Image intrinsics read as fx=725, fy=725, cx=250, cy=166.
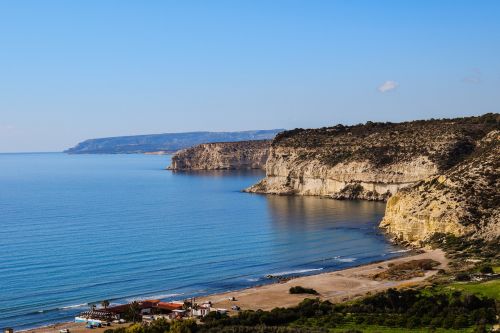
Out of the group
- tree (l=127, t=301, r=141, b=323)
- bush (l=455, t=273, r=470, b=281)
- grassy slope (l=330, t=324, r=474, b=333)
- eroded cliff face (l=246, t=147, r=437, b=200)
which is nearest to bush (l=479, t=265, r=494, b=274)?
bush (l=455, t=273, r=470, b=281)

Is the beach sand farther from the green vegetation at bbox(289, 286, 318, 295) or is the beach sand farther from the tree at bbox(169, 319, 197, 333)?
the tree at bbox(169, 319, 197, 333)

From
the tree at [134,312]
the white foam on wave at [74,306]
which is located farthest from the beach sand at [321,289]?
the white foam on wave at [74,306]

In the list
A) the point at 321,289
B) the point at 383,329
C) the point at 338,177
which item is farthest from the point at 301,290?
the point at 338,177

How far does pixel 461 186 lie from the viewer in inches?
3285

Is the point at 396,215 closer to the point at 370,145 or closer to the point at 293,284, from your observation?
the point at 293,284

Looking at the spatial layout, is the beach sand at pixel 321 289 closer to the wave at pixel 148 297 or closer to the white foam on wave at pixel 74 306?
the wave at pixel 148 297

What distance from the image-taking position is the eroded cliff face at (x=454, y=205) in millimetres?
77375

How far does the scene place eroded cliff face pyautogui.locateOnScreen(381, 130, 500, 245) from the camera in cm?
7738

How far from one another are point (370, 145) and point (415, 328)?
103 m

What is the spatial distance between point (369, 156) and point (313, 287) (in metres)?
80.4

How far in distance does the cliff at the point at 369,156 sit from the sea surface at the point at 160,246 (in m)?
6.33

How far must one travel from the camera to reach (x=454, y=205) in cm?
7988

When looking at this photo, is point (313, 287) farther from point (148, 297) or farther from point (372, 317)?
point (372, 317)

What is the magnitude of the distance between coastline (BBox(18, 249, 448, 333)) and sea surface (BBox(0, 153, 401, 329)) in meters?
2.47
